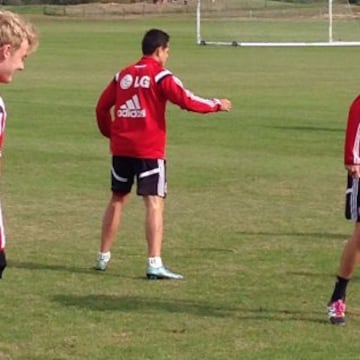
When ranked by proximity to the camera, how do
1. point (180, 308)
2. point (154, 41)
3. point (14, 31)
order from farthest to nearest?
point (154, 41)
point (180, 308)
point (14, 31)

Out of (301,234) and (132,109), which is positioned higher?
(132,109)

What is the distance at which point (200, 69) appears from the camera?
42062 mm

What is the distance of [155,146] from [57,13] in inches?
3634

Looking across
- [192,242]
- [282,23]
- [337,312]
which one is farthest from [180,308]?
[282,23]

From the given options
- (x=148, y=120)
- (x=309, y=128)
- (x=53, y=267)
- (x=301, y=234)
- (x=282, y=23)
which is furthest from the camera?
(x=282, y=23)

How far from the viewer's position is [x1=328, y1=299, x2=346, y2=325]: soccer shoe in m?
8.68

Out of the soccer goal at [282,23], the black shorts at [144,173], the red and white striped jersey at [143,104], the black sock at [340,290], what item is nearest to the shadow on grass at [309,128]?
the black shorts at [144,173]

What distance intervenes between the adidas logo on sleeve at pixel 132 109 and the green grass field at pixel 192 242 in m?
1.28

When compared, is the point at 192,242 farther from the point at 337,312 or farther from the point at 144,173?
the point at 337,312

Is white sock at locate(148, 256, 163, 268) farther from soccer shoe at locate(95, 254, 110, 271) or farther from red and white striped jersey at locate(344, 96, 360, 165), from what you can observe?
red and white striped jersey at locate(344, 96, 360, 165)

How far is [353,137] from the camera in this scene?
829 centimetres

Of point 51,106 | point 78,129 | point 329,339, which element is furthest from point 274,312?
point 51,106

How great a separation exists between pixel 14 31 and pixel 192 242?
6080 mm

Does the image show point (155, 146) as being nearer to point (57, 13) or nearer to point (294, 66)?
point (294, 66)
